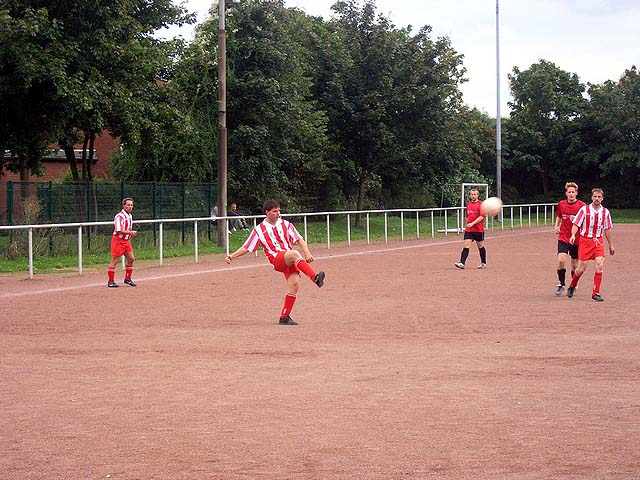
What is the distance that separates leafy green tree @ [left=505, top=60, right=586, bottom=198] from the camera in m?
72.2

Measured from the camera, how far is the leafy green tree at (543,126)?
Result: 72.2 metres

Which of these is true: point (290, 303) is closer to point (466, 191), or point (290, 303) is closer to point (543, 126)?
point (466, 191)

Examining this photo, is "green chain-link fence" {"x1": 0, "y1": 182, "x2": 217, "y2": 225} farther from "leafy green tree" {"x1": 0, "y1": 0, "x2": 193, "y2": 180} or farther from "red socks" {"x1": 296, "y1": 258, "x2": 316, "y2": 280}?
"red socks" {"x1": 296, "y1": 258, "x2": 316, "y2": 280}

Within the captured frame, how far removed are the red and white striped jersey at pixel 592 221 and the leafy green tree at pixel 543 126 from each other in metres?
55.8

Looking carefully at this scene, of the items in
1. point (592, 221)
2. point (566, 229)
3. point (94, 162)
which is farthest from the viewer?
point (94, 162)

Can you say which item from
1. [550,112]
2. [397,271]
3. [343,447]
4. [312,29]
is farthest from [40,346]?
[550,112]

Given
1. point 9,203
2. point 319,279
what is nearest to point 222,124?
point 9,203

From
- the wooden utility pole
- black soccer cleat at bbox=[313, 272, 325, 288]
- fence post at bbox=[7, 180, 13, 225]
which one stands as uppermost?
the wooden utility pole

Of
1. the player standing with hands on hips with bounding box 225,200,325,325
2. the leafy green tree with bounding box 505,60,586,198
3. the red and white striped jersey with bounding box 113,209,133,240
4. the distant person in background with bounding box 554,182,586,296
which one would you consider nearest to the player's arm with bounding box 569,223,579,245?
the distant person in background with bounding box 554,182,586,296

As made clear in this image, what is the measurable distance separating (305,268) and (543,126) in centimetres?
6320

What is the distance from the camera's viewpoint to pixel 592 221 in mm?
16031

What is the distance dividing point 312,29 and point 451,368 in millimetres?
40676

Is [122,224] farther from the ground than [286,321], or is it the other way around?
[122,224]

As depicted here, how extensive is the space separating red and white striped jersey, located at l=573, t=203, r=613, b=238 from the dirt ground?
3.49ft
